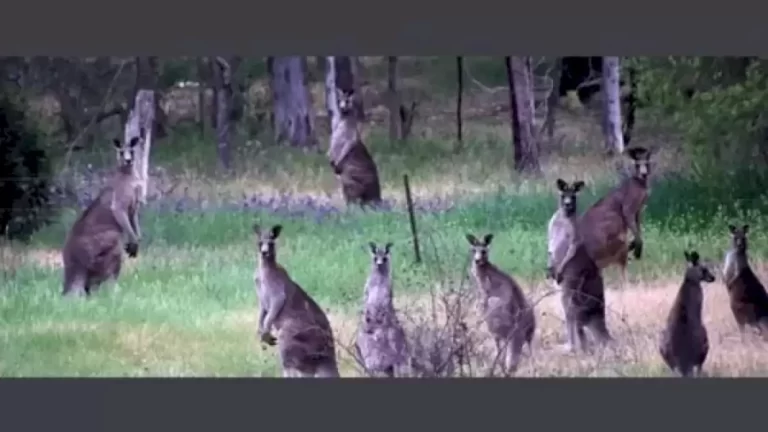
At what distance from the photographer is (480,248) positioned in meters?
4.97

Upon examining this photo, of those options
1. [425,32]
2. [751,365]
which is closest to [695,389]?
[751,365]

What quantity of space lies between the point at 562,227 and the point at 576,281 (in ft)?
0.71

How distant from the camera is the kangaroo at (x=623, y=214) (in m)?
4.99

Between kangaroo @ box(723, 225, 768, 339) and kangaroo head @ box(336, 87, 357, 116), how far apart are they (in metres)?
1.57

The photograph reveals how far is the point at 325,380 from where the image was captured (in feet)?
16.3

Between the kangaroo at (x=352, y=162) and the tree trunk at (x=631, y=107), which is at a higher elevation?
the tree trunk at (x=631, y=107)

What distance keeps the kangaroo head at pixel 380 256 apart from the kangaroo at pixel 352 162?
7.1 inches

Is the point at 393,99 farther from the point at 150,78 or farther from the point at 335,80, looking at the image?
the point at 150,78

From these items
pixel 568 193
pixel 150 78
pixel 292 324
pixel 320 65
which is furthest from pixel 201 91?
pixel 568 193

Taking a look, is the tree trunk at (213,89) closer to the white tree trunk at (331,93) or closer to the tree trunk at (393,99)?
the white tree trunk at (331,93)

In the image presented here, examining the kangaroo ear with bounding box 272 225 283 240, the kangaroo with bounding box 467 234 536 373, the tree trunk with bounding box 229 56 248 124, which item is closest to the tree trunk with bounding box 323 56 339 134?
the tree trunk with bounding box 229 56 248 124

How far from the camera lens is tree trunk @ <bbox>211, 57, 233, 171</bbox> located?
16.5ft

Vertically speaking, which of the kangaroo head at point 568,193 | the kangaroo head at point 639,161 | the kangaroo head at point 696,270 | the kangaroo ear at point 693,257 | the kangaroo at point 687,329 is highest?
the kangaroo head at point 639,161

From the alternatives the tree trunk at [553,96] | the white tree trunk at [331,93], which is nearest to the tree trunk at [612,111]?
the tree trunk at [553,96]
